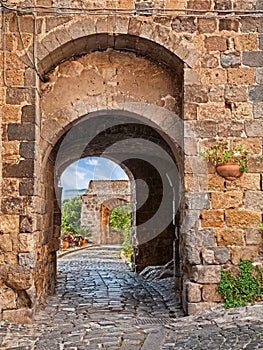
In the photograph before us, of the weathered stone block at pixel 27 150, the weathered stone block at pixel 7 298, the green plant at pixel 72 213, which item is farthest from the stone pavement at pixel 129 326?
the green plant at pixel 72 213

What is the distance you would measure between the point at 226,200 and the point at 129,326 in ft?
5.54

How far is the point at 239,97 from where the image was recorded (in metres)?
5.09

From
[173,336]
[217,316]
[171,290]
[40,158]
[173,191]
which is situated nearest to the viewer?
[173,336]

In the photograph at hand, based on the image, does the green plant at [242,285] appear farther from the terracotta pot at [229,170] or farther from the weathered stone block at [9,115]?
the weathered stone block at [9,115]

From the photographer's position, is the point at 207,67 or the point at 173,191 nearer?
the point at 207,67

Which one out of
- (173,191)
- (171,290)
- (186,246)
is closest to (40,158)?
(186,246)

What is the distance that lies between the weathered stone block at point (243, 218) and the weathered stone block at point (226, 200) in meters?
0.07

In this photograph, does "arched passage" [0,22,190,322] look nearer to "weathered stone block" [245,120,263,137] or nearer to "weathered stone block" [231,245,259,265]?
"weathered stone block" [245,120,263,137]

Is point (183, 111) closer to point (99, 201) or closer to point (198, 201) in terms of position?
point (198, 201)

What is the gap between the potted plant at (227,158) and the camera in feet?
16.2

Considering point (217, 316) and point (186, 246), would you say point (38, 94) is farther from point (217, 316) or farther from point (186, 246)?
point (217, 316)

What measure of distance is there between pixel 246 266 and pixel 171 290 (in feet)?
6.87

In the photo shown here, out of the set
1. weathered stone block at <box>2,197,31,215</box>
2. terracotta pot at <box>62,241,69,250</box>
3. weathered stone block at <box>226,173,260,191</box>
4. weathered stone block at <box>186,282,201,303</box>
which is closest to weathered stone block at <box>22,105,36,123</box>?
weathered stone block at <box>2,197,31,215</box>

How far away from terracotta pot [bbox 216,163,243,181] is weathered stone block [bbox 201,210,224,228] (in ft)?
1.33
